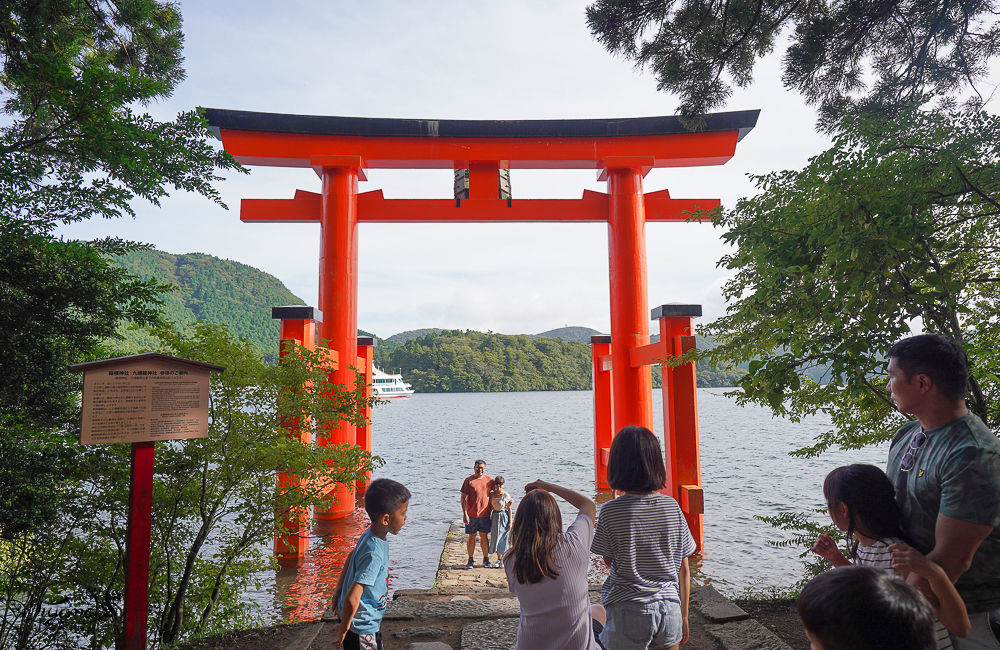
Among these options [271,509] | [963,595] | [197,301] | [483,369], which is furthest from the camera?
[483,369]

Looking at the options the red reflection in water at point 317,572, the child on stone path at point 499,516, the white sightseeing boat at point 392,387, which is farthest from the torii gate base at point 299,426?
the white sightseeing boat at point 392,387

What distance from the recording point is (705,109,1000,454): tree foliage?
2684 mm

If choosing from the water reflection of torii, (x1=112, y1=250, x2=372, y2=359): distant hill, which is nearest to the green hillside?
(x1=112, y1=250, x2=372, y2=359): distant hill

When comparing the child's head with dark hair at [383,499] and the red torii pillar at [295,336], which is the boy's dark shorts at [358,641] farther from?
the red torii pillar at [295,336]

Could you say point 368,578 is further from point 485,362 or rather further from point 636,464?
point 485,362

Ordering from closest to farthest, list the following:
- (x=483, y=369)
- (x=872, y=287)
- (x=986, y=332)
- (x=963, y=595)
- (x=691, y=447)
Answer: (x=963, y=595) → (x=872, y=287) → (x=986, y=332) → (x=691, y=447) → (x=483, y=369)

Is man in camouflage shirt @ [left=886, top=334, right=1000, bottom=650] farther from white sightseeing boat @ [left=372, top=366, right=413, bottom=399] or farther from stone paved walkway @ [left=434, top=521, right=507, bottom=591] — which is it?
white sightseeing boat @ [left=372, top=366, right=413, bottom=399]

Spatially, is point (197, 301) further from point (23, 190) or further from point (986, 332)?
point (986, 332)

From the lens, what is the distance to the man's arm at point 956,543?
4.75ft

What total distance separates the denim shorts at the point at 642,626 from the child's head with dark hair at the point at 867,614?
3.98 ft

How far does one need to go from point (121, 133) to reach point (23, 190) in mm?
1106

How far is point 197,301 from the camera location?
185 feet

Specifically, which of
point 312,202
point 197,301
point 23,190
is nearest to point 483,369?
point 197,301

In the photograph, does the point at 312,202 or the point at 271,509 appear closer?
the point at 271,509
